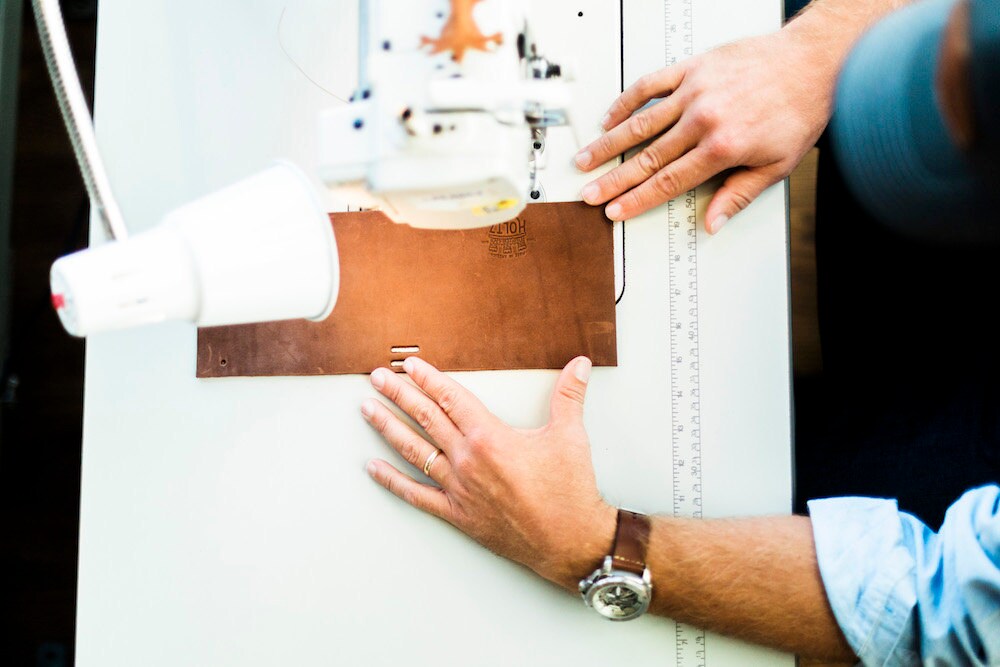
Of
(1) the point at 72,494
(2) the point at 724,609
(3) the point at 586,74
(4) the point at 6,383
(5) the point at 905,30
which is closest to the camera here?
(5) the point at 905,30

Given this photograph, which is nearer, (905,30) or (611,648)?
(905,30)

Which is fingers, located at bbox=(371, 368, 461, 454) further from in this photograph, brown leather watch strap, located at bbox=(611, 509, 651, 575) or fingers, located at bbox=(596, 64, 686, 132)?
fingers, located at bbox=(596, 64, 686, 132)

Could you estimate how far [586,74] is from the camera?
1.14 meters

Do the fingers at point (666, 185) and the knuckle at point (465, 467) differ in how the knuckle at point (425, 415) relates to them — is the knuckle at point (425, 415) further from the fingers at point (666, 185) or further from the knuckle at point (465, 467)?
the fingers at point (666, 185)

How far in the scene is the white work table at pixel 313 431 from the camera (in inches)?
43.0

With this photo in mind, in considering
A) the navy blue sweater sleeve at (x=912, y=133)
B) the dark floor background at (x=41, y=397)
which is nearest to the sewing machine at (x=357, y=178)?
the navy blue sweater sleeve at (x=912, y=133)

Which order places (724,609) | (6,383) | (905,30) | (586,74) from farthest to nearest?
(6,383) < (586,74) < (724,609) < (905,30)

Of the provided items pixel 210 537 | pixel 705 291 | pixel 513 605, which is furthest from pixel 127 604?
pixel 705 291

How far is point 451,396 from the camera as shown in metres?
1.09

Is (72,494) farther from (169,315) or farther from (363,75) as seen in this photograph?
(363,75)

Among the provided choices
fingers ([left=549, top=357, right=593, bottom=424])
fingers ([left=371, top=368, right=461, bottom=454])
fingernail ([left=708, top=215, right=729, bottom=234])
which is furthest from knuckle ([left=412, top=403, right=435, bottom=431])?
fingernail ([left=708, top=215, right=729, bottom=234])

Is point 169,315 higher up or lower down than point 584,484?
higher up

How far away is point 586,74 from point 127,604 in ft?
3.52

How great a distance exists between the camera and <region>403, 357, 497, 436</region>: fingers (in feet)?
3.56
